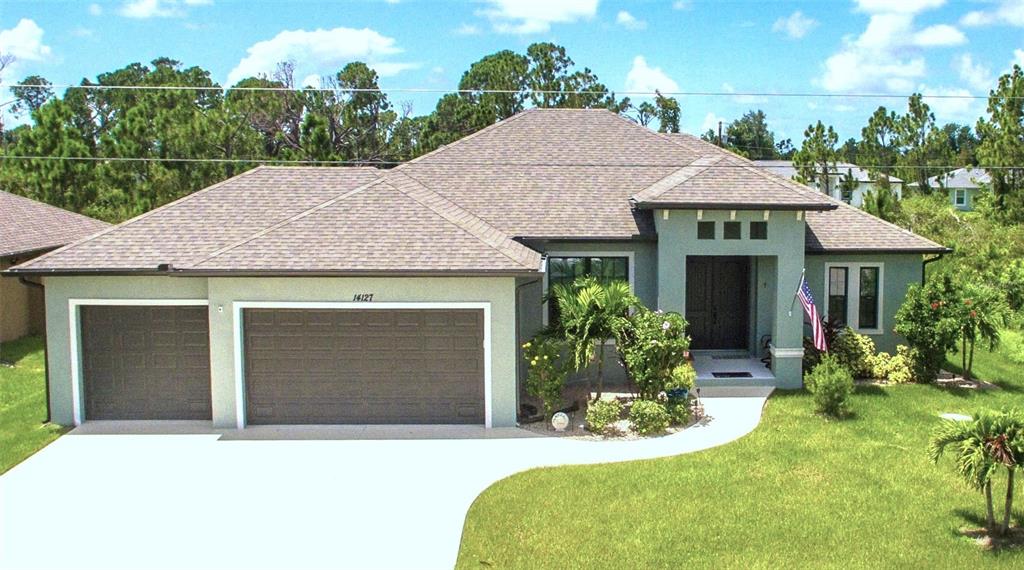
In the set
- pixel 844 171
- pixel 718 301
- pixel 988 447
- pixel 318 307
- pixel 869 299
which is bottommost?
pixel 988 447

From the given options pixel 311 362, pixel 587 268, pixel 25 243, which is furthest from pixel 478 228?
pixel 25 243

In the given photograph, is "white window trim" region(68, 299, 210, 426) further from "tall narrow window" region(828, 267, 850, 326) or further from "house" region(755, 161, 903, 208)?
"house" region(755, 161, 903, 208)

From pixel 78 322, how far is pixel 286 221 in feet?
12.7

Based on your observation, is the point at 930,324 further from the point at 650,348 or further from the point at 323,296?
the point at 323,296

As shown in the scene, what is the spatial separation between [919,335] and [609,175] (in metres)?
7.39

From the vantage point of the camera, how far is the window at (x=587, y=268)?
16594 millimetres

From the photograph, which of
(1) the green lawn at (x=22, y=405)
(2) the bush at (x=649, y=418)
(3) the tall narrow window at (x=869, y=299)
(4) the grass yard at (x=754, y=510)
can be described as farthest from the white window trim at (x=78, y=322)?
(3) the tall narrow window at (x=869, y=299)

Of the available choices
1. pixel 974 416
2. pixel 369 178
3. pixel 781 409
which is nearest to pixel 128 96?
pixel 369 178

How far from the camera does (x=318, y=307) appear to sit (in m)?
13.1

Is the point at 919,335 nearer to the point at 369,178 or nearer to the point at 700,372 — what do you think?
the point at 700,372

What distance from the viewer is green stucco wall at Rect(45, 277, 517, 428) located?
42.7ft

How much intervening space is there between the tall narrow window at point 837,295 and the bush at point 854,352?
77 centimetres

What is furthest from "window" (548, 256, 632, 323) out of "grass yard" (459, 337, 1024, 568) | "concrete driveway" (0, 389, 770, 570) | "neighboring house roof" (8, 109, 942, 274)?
Answer: "grass yard" (459, 337, 1024, 568)

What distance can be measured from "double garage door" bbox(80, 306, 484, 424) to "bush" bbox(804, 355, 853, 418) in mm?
5812
